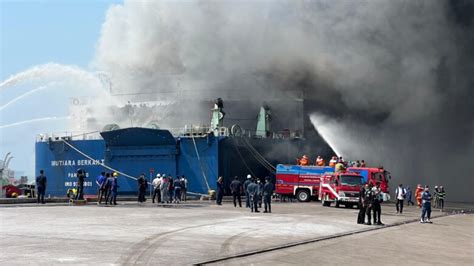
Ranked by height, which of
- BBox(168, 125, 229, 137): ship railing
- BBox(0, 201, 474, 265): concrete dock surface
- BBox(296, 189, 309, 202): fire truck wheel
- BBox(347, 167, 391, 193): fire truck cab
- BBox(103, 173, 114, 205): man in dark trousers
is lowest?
BBox(0, 201, 474, 265): concrete dock surface

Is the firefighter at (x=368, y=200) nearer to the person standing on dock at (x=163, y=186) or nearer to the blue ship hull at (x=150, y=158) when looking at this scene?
the person standing on dock at (x=163, y=186)

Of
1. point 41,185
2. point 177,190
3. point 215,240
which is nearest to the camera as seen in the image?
point 215,240

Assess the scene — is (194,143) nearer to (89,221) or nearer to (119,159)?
(119,159)

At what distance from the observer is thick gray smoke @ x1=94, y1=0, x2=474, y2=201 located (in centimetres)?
4628

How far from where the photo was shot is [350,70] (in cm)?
4828

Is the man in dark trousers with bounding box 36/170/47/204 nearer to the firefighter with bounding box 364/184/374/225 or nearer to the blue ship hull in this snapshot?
the blue ship hull

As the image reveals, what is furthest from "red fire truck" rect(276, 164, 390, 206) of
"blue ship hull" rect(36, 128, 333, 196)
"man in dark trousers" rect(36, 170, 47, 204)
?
"man in dark trousers" rect(36, 170, 47, 204)

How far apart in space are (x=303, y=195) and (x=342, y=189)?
22.0 ft

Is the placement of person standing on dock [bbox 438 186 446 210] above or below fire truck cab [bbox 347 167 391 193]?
below

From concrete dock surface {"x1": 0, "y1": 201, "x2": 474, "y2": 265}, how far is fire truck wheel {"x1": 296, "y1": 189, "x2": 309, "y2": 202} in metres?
15.2

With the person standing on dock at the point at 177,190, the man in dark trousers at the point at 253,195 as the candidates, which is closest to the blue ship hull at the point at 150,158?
the person standing on dock at the point at 177,190

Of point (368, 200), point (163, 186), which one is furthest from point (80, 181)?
point (368, 200)

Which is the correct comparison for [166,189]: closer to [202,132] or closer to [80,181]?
[80,181]

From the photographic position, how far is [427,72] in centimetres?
4681
